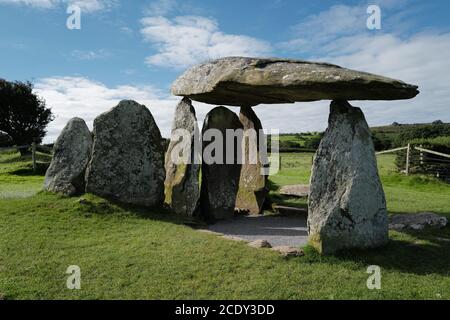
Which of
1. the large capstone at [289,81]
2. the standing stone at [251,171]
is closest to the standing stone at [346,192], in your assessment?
the large capstone at [289,81]

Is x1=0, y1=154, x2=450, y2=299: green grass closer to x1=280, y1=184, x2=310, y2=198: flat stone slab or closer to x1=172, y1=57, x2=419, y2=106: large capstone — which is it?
x1=172, y1=57, x2=419, y2=106: large capstone

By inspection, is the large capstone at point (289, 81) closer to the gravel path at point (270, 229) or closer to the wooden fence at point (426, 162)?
the gravel path at point (270, 229)

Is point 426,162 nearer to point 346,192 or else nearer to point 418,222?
point 418,222

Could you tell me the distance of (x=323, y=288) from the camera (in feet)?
24.1

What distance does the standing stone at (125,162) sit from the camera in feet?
42.2

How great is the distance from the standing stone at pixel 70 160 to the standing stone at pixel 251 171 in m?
5.18

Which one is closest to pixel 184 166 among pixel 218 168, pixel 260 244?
Answer: pixel 218 168

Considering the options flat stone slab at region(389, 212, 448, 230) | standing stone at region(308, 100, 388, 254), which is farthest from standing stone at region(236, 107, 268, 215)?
standing stone at region(308, 100, 388, 254)

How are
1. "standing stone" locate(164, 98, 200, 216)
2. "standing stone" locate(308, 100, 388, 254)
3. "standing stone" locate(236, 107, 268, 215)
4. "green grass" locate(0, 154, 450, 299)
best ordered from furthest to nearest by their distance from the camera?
"standing stone" locate(236, 107, 268, 215)
"standing stone" locate(164, 98, 200, 216)
"standing stone" locate(308, 100, 388, 254)
"green grass" locate(0, 154, 450, 299)

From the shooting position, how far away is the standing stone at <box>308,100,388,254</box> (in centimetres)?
891

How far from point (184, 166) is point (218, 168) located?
131 centimetres

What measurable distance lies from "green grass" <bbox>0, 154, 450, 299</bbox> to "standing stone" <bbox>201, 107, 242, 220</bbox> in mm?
1649

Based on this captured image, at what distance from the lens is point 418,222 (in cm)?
1168

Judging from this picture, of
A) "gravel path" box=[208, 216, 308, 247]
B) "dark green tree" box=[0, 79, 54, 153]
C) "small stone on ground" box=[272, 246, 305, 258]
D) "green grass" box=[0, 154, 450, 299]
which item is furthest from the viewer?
"dark green tree" box=[0, 79, 54, 153]
